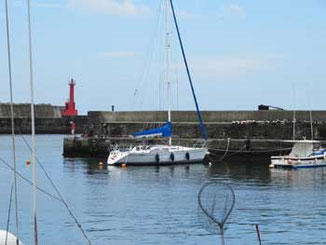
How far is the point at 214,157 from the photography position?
56.4m

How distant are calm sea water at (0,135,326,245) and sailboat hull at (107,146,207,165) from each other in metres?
1.43

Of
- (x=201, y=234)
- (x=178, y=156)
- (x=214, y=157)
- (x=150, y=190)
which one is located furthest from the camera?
(x=214, y=157)

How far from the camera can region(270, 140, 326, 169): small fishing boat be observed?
4953 cm

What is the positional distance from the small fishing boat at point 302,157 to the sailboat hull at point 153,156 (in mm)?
6007

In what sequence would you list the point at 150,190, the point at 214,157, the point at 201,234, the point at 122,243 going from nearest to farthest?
the point at 122,243 → the point at 201,234 → the point at 150,190 → the point at 214,157

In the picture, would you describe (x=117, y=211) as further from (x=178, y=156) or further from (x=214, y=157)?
(x=214, y=157)

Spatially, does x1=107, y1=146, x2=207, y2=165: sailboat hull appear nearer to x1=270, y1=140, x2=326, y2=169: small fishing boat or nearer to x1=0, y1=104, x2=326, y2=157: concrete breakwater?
x1=0, y1=104, x2=326, y2=157: concrete breakwater

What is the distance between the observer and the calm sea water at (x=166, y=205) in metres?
23.7

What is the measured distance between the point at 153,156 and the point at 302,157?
9331 mm

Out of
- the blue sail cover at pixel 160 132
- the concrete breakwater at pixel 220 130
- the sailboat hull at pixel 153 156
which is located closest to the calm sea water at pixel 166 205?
the sailboat hull at pixel 153 156

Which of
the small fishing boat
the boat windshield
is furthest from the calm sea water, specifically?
the boat windshield

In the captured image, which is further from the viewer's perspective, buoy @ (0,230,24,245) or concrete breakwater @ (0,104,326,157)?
concrete breakwater @ (0,104,326,157)

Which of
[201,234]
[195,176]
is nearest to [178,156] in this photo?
[195,176]

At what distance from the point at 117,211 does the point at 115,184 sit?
10758mm
